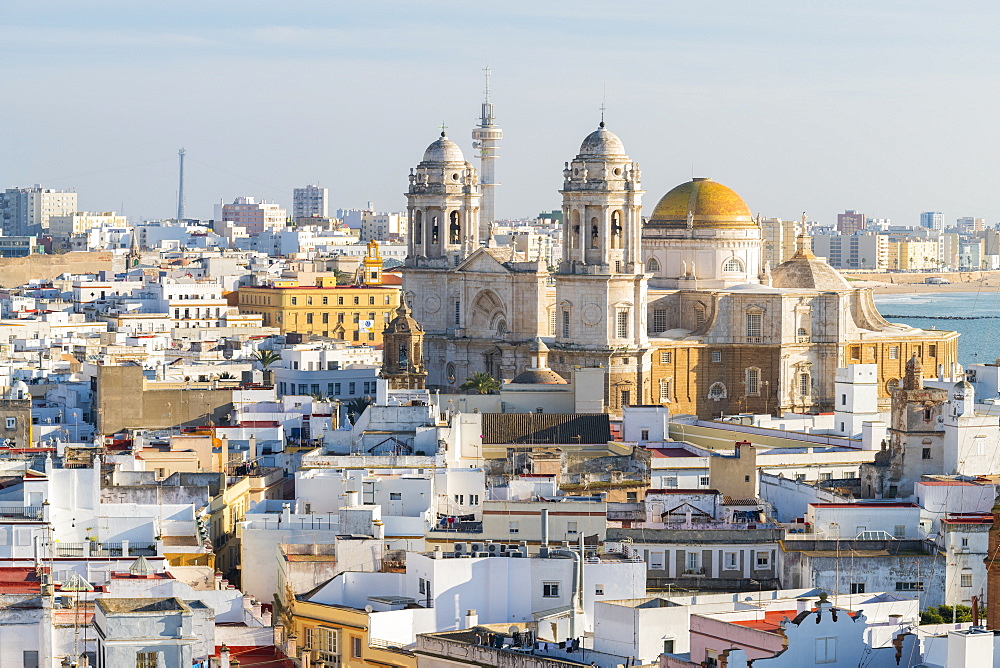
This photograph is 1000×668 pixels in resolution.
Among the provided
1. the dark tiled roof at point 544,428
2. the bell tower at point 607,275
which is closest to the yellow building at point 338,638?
the dark tiled roof at point 544,428

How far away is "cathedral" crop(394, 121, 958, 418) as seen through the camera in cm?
5934

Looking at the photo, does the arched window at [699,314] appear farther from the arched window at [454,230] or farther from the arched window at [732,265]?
the arched window at [454,230]

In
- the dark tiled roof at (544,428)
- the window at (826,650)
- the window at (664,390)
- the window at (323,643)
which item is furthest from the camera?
the window at (664,390)

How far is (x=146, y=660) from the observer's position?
64.3 ft

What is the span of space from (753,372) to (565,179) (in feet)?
23.2

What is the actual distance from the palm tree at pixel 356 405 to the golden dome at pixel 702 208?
1469cm

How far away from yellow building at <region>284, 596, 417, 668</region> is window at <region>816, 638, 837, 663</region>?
198 inches

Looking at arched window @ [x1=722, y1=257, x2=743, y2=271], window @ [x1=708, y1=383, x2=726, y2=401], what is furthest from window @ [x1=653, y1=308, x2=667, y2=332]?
window @ [x1=708, y1=383, x2=726, y2=401]

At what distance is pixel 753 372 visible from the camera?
6219 centimetres

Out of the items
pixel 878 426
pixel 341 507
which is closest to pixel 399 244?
pixel 878 426

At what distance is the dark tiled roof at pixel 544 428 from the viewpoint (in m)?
43.7

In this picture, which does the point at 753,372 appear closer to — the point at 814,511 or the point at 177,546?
the point at 814,511

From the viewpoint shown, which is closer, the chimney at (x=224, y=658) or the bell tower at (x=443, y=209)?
the chimney at (x=224, y=658)

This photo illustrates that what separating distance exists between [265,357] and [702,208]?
41.3ft
